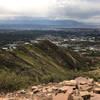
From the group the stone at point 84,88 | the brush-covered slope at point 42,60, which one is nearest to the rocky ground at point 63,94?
the stone at point 84,88

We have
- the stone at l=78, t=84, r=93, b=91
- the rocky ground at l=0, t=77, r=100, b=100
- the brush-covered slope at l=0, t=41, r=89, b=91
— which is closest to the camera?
the rocky ground at l=0, t=77, r=100, b=100

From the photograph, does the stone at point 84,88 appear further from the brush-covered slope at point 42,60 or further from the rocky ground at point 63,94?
the brush-covered slope at point 42,60

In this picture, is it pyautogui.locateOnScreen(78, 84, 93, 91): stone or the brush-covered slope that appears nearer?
pyautogui.locateOnScreen(78, 84, 93, 91): stone

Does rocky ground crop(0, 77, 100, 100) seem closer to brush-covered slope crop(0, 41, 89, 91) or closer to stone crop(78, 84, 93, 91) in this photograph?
stone crop(78, 84, 93, 91)

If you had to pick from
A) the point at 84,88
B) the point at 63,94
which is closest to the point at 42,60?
the point at 84,88

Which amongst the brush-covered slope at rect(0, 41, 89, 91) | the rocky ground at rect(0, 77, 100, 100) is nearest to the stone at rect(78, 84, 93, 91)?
the rocky ground at rect(0, 77, 100, 100)

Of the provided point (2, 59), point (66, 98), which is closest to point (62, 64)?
point (2, 59)

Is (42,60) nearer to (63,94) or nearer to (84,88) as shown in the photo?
(84,88)

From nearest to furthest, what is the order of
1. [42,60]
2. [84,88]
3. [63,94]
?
[63,94], [84,88], [42,60]

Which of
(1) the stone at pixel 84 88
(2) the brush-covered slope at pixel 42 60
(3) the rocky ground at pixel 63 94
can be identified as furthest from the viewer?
(2) the brush-covered slope at pixel 42 60

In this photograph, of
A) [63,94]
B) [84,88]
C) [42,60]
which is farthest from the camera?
[42,60]

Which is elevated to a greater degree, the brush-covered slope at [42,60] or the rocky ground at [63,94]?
the rocky ground at [63,94]
